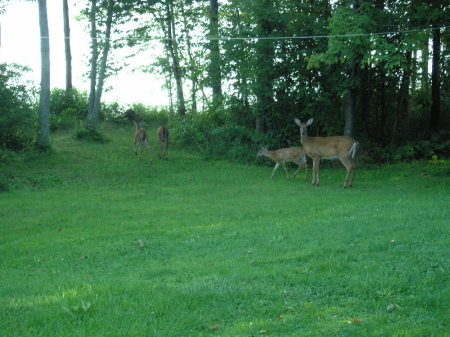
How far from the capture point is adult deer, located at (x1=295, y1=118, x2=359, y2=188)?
49.7ft

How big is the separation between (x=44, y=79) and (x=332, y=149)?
11436mm

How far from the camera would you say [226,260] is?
6.99 m

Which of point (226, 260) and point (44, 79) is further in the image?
point (44, 79)

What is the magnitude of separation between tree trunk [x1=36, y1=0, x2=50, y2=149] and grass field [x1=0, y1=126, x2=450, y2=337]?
5.49m

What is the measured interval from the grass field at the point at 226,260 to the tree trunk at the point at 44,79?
549 centimetres

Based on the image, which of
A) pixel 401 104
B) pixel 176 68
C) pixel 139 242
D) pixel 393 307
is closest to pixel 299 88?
pixel 401 104

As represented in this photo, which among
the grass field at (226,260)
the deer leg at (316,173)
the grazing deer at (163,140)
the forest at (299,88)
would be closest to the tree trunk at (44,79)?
the forest at (299,88)

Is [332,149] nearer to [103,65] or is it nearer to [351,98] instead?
[351,98]

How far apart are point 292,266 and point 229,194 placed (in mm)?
7023

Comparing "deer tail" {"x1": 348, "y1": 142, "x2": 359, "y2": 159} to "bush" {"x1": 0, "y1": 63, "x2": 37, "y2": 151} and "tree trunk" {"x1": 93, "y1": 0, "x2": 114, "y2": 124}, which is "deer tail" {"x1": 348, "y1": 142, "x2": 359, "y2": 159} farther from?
"tree trunk" {"x1": 93, "y1": 0, "x2": 114, "y2": 124}

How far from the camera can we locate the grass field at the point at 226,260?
16.0 feet

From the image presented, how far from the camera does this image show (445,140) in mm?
20266

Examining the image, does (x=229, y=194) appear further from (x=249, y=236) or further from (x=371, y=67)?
(x=371, y=67)

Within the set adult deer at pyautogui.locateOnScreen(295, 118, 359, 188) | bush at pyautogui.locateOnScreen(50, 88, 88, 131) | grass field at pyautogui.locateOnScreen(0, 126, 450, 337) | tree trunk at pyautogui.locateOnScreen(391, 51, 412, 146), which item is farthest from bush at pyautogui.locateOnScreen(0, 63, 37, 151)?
tree trunk at pyautogui.locateOnScreen(391, 51, 412, 146)
